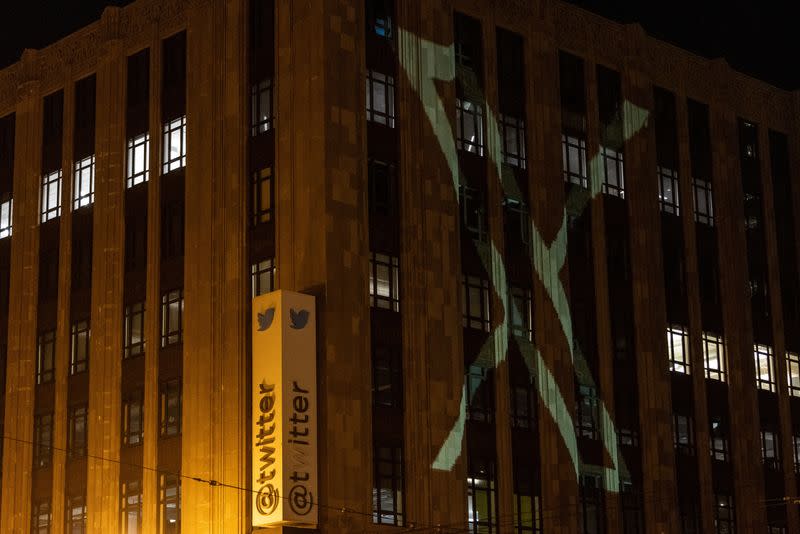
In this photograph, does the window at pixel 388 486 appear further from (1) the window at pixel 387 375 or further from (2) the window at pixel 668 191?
(2) the window at pixel 668 191

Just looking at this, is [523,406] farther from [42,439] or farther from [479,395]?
[42,439]

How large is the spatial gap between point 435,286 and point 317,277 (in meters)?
A: 4.94

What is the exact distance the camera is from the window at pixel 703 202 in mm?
66625

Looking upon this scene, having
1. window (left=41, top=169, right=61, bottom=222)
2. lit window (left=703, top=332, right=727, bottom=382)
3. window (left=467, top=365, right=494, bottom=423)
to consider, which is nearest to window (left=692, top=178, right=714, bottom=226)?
lit window (left=703, top=332, right=727, bottom=382)

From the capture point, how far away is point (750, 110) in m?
70.1

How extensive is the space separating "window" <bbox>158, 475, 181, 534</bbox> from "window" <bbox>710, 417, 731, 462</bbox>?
21.9 meters

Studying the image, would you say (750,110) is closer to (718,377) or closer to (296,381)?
(718,377)

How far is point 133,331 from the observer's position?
192 feet

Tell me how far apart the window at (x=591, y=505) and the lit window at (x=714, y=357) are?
27.4ft

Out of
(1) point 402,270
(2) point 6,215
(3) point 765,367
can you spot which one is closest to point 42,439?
(2) point 6,215

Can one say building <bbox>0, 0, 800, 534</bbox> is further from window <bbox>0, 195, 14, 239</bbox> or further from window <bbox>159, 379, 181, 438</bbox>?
window <bbox>0, 195, 14, 239</bbox>

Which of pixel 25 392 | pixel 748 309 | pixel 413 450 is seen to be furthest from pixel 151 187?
pixel 748 309

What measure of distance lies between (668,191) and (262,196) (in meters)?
19.1

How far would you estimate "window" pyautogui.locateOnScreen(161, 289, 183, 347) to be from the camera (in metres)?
56.8
